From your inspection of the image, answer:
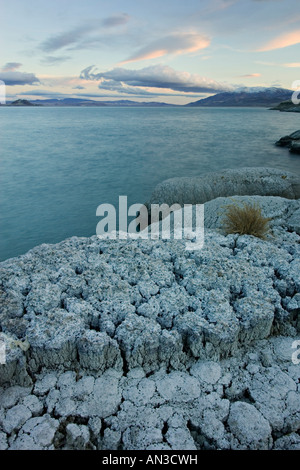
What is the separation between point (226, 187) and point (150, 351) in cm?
677

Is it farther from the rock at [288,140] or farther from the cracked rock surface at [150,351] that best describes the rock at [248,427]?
the rock at [288,140]

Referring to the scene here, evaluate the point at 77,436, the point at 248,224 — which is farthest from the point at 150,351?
the point at 248,224

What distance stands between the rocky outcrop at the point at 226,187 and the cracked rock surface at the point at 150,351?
14.5 ft

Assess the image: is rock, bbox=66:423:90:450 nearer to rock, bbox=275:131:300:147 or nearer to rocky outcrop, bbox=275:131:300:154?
rocky outcrop, bbox=275:131:300:154

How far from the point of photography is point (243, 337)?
3.06m

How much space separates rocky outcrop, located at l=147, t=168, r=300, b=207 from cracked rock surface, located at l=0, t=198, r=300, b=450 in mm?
4421

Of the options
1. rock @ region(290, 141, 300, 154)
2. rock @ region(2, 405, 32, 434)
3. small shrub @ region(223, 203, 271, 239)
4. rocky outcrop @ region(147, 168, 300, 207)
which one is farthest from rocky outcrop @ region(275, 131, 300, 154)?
rock @ region(2, 405, 32, 434)

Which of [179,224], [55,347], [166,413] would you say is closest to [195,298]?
[166,413]

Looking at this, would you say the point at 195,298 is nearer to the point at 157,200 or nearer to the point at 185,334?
the point at 185,334

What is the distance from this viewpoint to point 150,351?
2.79 m

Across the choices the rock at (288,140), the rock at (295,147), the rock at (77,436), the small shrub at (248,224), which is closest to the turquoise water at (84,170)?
the rock at (295,147)

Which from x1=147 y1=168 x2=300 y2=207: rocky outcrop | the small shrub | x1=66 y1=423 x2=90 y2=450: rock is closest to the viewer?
x1=66 y1=423 x2=90 y2=450: rock

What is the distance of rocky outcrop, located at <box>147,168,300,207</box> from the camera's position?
27.3ft
